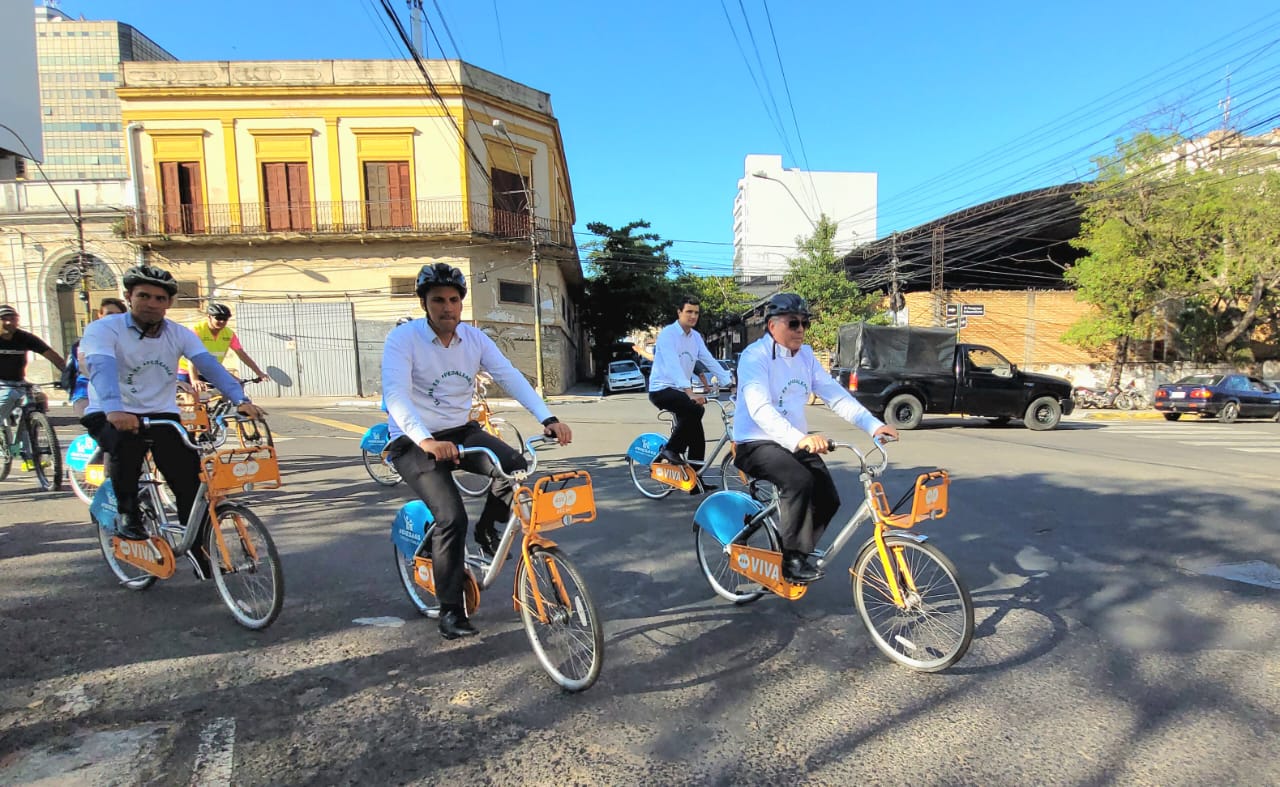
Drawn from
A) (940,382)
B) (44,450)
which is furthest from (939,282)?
(44,450)

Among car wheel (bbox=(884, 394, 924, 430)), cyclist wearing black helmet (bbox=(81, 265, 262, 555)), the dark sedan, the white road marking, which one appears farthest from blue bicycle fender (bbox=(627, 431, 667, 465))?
the dark sedan

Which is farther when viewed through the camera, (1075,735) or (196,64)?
(196,64)

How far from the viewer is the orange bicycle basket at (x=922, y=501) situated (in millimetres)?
2826

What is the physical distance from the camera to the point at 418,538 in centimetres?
326

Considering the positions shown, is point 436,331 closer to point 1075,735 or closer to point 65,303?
point 1075,735

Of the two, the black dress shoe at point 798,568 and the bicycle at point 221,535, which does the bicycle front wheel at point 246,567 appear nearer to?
the bicycle at point 221,535

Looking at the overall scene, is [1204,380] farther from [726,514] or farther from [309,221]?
[309,221]

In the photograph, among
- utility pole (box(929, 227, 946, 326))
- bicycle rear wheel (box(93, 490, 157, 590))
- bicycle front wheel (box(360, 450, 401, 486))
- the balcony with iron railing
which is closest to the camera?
bicycle rear wheel (box(93, 490, 157, 590))

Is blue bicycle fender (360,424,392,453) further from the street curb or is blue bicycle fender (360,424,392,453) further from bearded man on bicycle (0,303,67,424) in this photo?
the street curb

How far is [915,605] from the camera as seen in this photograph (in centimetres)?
289

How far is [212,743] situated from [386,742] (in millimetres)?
624

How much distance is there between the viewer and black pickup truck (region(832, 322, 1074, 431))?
13.5m

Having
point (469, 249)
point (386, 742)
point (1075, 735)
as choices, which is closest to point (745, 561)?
point (1075, 735)

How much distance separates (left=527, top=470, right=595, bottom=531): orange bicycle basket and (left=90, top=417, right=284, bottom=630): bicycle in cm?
144
